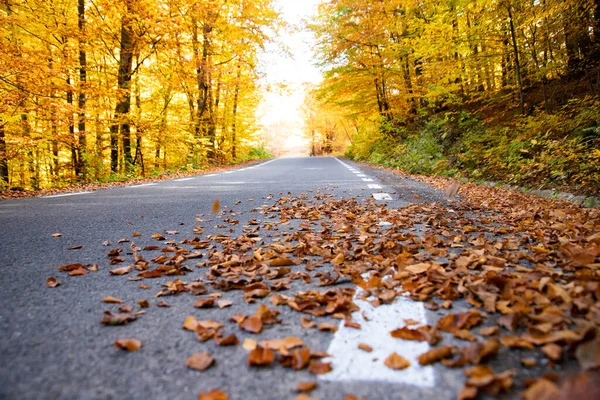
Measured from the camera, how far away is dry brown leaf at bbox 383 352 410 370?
1.13 meters

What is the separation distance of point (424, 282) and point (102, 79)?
14724 mm

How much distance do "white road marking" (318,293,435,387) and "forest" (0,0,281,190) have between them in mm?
9095

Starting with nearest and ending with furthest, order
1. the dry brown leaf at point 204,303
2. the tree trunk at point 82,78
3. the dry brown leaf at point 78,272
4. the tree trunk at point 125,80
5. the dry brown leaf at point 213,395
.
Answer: the dry brown leaf at point 213,395
the dry brown leaf at point 204,303
the dry brown leaf at point 78,272
the tree trunk at point 82,78
the tree trunk at point 125,80

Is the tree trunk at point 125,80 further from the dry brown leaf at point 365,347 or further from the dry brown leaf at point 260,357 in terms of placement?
the dry brown leaf at point 365,347

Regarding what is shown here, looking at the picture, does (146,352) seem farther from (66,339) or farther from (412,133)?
(412,133)

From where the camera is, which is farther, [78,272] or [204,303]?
[78,272]

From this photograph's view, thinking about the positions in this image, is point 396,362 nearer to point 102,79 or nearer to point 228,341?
point 228,341

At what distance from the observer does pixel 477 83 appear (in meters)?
13.0

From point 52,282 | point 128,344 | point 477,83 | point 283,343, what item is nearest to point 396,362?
point 283,343

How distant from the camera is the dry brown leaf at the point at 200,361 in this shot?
3.78ft

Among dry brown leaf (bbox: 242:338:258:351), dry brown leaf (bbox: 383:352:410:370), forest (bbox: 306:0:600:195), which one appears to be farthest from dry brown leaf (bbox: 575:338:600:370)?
forest (bbox: 306:0:600:195)

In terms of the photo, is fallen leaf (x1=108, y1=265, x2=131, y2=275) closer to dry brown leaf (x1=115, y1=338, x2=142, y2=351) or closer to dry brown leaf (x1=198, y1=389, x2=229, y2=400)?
dry brown leaf (x1=115, y1=338, x2=142, y2=351)

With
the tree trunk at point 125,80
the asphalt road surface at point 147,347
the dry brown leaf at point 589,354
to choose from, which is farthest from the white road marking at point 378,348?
the tree trunk at point 125,80

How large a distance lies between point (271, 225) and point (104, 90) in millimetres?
8733
